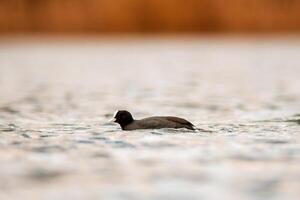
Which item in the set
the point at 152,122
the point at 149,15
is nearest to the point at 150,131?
the point at 152,122

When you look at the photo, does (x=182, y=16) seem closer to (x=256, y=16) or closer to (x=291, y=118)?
(x=256, y=16)

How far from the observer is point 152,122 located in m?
17.3

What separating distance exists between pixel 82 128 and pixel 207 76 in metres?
23.0

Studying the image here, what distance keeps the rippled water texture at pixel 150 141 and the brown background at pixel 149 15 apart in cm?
2422

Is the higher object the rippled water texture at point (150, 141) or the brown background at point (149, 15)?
the brown background at point (149, 15)

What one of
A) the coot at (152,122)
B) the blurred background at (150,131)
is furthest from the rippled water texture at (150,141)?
the coot at (152,122)

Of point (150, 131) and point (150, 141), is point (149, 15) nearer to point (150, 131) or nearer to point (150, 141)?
point (150, 131)

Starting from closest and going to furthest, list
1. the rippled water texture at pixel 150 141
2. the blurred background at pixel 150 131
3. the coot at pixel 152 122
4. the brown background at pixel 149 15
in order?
the rippled water texture at pixel 150 141 < the blurred background at pixel 150 131 < the coot at pixel 152 122 < the brown background at pixel 149 15

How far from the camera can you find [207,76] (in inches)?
1610

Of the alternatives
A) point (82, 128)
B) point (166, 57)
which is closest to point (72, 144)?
point (82, 128)

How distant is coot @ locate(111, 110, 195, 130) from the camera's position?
55.9ft

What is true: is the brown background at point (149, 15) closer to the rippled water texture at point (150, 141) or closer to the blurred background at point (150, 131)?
the blurred background at point (150, 131)

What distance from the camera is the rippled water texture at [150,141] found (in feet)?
38.6

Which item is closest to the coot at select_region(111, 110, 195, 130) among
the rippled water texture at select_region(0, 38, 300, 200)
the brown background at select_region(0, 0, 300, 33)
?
the rippled water texture at select_region(0, 38, 300, 200)
